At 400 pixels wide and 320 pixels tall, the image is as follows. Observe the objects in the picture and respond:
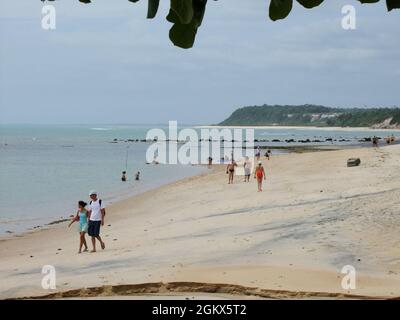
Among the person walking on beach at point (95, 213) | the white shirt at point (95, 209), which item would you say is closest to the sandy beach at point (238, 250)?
the person walking on beach at point (95, 213)

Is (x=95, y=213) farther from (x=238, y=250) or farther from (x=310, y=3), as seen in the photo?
(x=310, y=3)

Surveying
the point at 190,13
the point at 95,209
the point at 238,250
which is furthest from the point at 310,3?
the point at 95,209

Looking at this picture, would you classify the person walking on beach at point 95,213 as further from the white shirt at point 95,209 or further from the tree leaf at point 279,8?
the tree leaf at point 279,8

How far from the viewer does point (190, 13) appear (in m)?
1.89

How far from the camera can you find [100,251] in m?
14.5

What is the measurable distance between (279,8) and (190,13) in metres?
0.41

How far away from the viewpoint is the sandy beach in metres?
9.26

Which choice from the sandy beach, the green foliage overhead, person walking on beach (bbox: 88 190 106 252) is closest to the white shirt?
person walking on beach (bbox: 88 190 106 252)

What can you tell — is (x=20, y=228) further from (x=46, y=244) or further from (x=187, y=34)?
(x=187, y=34)

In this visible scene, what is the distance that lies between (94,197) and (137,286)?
4.35m

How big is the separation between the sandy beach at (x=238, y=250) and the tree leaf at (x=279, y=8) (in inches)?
258

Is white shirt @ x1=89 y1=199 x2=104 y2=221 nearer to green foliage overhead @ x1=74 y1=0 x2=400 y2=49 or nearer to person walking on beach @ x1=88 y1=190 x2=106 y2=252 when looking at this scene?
person walking on beach @ x1=88 y1=190 x2=106 y2=252

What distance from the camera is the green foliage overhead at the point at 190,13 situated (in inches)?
75.1
